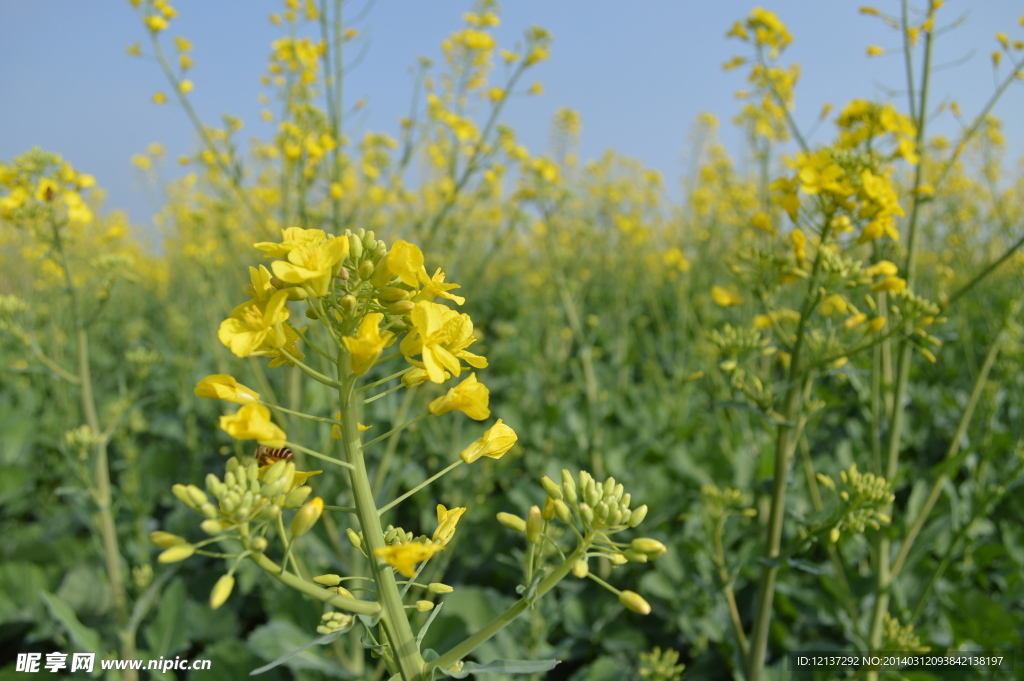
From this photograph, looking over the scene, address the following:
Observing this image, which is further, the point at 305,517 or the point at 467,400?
the point at 467,400

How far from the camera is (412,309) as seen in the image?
889mm

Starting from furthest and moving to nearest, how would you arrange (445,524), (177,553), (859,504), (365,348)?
1. (859,504)
2. (445,524)
3. (365,348)
4. (177,553)

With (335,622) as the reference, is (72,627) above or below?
below

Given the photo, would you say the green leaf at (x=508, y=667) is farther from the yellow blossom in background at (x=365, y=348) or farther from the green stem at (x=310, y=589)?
the yellow blossom in background at (x=365, y=348)

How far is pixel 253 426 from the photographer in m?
0.80

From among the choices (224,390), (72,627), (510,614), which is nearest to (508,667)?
(510,614)

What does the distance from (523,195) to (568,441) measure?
5.71 ft

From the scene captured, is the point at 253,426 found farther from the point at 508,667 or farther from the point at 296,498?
the point at 508,667

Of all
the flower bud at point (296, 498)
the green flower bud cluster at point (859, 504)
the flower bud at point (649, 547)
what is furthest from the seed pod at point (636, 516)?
the green flower bud cluster at point (859, 504)

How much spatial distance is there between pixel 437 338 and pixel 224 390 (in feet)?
1.11

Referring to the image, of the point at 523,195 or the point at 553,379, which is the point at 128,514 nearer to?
Answer: the point at 553,379

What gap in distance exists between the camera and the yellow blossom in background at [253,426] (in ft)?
2.63

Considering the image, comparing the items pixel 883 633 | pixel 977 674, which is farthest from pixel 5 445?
pixel 977 674

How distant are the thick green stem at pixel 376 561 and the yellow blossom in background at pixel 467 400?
14 centimetres
